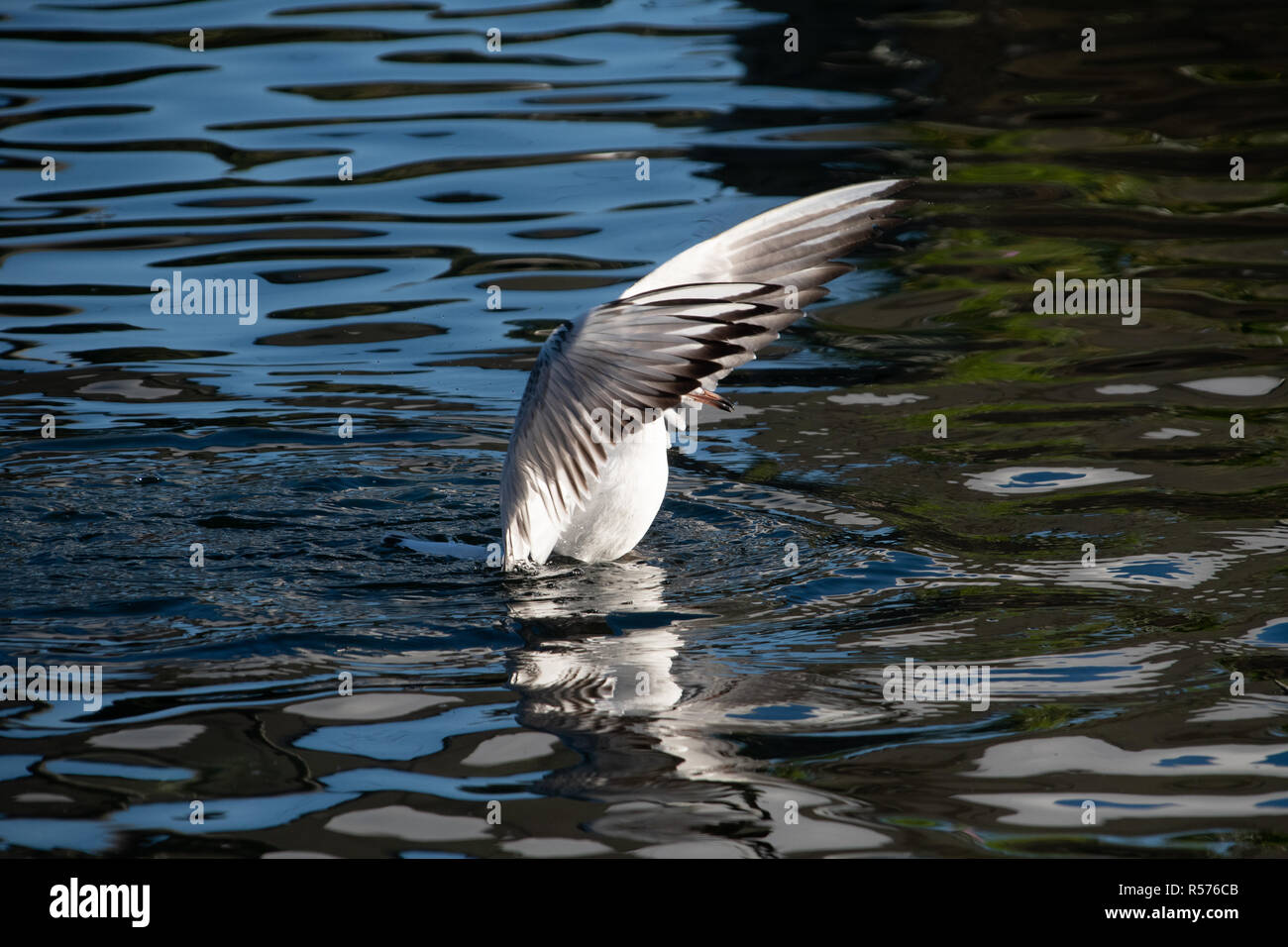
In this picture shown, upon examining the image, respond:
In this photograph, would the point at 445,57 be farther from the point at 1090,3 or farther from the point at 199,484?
the point at 199,484

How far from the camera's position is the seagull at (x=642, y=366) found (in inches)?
243

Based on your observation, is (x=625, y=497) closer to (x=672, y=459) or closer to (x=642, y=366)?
(x=642, y=366)

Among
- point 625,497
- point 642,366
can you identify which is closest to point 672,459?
point 625,497

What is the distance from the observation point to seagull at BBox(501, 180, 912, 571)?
6.18 metres

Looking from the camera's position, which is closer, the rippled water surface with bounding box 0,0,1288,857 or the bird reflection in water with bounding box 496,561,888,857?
the bird reflection in water with bounding box 496,561,888,857

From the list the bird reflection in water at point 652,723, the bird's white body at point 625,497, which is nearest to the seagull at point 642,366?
the bird's white body at point 625,497

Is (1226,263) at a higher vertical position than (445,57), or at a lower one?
lower

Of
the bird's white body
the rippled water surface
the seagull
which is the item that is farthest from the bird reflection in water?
the seagull

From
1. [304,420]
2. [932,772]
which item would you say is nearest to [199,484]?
[304,420]

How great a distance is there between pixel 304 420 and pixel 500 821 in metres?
4.63

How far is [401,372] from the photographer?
396 inches

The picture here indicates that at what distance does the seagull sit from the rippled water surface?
0.32 metres

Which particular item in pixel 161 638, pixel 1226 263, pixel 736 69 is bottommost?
pixel 161 638

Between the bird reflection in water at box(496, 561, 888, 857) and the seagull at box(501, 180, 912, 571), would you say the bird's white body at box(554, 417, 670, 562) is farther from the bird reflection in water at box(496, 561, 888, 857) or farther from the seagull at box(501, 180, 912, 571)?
the bird reflection in water at box(496, 561, 888, 857)
